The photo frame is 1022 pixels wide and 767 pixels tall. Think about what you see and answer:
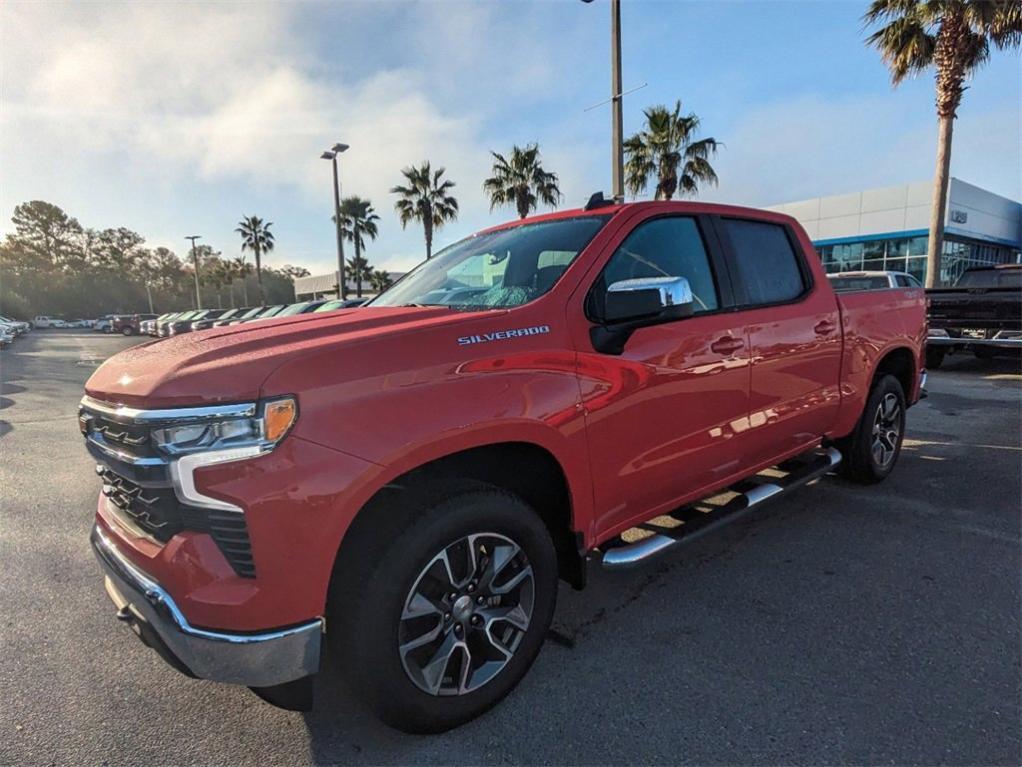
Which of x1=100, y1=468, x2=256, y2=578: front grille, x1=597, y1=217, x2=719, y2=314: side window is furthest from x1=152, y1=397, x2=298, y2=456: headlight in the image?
x1=597, y1=217, x2=719, y2=314: side window

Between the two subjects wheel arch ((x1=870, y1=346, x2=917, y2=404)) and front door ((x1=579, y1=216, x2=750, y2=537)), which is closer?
front door ((x1=579, y1=216, x2=750, y2=537))

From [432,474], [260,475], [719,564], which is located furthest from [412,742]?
[719,564]

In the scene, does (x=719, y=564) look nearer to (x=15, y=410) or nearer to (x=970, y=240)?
(x=15, y=410)

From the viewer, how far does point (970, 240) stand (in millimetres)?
28703

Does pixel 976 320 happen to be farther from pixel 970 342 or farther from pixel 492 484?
pixel 492 484

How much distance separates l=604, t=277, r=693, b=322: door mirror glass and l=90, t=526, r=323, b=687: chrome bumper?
160cm

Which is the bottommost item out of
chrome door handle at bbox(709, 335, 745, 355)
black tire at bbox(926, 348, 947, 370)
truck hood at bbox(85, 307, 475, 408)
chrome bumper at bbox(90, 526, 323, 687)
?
black tire at bbox(926, 348, 947, 370)

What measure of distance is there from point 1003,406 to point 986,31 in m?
10.9

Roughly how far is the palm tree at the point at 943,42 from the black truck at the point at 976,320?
15.1 feet

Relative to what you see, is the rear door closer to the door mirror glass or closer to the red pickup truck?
the red pickup truck

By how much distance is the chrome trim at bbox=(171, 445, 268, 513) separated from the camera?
5.74 ft

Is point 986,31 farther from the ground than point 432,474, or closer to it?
farther from the ground

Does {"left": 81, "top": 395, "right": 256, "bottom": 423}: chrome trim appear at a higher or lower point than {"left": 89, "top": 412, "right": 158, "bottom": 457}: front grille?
higher

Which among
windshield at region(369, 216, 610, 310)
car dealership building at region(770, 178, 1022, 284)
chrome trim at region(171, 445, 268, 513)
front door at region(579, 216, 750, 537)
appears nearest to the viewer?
chrome trim at region(171, 445, 268, 513)
